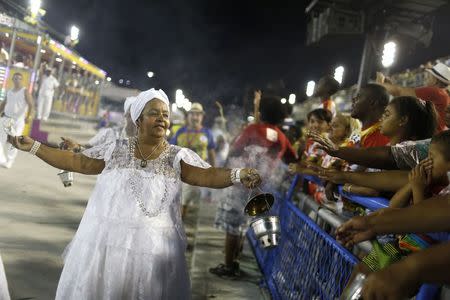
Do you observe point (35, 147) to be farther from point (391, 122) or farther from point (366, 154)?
point (391, 122)

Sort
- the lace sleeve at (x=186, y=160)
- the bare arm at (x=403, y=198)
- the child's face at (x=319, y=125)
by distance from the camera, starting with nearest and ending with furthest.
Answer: the bare arm at (x=403, y=198) < the lace sleeve at (x=186, y=160) < the child's face at (x=319, y=125)

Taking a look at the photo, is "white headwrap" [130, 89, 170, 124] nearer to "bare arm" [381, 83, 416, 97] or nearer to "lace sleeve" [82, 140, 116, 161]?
"lace sleeve" [82, 140, 116, 161]

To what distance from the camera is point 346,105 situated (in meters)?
21.6

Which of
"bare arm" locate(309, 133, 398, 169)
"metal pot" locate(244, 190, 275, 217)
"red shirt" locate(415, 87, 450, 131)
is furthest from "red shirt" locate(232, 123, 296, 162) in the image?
"metal pot" locate(244, 190, 275, 217)

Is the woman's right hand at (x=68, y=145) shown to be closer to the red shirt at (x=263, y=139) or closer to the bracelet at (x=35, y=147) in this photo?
the bracelet at (x=35, y=147)

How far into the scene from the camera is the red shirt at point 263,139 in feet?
16.7

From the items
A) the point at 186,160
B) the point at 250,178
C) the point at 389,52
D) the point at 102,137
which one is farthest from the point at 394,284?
the point at 389,52

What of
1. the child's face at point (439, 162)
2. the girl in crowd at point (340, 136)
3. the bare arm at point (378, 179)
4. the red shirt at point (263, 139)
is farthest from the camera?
the red shirt at point (263, 139)

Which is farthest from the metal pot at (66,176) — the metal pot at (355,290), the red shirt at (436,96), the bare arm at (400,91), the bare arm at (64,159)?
the red shirt at (436,96)

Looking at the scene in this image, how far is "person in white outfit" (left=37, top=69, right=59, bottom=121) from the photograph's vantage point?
1609 centimetres

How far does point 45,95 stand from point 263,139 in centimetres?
1344

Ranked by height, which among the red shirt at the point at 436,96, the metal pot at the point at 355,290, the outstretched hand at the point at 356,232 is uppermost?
the red shirt at the point at 436,96

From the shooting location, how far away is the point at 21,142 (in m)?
3.24

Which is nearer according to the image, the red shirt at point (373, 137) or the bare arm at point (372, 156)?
the bare arm at point (372, 156)
